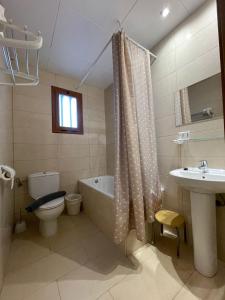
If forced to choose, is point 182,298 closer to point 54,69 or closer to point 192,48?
point 192,48

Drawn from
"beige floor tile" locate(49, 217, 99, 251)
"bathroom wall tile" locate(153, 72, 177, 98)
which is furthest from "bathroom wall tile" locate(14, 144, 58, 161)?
"bathroom wall tile" locate(153, 72, 177, 98)

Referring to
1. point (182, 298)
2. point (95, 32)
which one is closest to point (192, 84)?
point (95, 32)

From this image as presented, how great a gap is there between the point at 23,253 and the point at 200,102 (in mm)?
2448

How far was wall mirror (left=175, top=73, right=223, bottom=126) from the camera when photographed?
134 centimetres

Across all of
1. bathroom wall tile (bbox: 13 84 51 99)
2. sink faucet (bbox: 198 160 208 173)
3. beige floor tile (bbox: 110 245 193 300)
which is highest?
bathroom wall tile (bbox: 13 84 51 99)

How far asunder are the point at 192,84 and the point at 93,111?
1838 millimetres

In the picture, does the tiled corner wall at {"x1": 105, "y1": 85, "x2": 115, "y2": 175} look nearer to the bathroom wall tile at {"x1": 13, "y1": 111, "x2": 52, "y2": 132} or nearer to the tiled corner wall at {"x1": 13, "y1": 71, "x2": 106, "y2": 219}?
the tiled corner wall at {"x1": 13, "y1": 71, "x2": 106, "y2": 219}

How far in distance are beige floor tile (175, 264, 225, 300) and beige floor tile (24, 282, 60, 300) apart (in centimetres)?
91

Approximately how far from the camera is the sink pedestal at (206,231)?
1210 millimetres

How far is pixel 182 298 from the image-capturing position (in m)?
1.05

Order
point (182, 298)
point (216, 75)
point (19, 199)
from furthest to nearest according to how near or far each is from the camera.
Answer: point (19, 199)
point (216, 75)
point (182, 298)

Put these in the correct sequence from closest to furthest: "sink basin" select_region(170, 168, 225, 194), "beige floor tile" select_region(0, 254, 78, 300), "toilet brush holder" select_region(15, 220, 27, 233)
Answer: "sink basin" select_region(170, 168, 225, 194) → "beige floor tile" select_region(0, 254, 78, 300) → "toilet brush holder" select_region(15, 220, 27, 233)

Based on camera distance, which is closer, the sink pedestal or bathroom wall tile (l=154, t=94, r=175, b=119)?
the sink pedestal

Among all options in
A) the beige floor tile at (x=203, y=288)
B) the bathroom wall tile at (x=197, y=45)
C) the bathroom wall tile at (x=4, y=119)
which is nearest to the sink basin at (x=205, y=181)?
the beige floor tile at (x=203, y=288)
